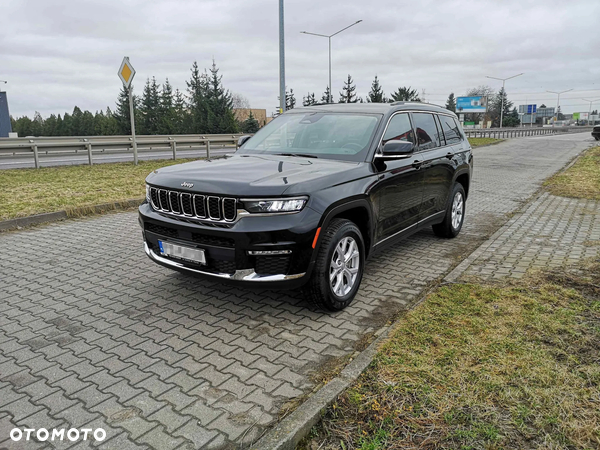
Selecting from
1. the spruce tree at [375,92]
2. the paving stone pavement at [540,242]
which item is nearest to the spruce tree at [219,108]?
the spruce tree at [375,92]

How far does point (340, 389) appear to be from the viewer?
290 centimetres

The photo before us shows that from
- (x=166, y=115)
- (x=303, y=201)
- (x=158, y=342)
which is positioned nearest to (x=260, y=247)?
(x=303, y=201)

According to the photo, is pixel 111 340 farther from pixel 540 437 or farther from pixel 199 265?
pixel 540 437

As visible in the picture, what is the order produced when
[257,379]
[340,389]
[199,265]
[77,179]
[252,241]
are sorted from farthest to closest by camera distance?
1. [77,179]
2. [199,265]
3. [252,241]
4. [257,379]
5. [340,389]

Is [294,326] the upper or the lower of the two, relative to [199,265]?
lower

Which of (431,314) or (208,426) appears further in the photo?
(431,314)

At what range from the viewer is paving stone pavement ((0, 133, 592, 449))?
8.92 feet

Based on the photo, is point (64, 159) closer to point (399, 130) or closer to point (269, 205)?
point (399, 130)

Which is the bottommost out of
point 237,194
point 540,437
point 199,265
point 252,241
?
point 540,437

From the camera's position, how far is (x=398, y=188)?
4.96 meters

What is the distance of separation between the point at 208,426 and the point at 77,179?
10.8 meters

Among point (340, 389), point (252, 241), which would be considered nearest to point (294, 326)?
point (252, 241)

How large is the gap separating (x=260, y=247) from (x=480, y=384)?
70.2 inches

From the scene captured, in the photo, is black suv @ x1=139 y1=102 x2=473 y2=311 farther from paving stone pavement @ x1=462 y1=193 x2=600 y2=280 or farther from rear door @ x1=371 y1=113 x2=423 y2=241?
paving stone pavement @ x1=462 y1=193 x2=600 y2=280
